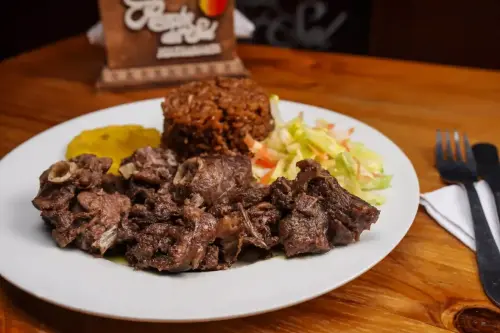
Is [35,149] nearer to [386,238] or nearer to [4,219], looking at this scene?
[4,219]

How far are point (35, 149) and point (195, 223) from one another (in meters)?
0.93

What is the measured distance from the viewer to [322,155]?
198 centimetres

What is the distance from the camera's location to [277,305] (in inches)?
46.5

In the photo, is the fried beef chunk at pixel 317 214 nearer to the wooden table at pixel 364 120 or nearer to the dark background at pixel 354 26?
the wooden table at pixel 364 120

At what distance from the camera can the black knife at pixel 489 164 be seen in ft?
6.00

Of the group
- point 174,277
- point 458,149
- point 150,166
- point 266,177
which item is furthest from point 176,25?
point 174,277

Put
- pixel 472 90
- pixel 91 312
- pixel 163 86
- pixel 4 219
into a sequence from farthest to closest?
pixel 163 86
pixel 472 90
pixel 4 219
pixel 91 312

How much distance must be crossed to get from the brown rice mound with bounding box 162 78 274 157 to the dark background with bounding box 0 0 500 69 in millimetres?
2989

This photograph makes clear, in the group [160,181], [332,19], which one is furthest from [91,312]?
[332,19]

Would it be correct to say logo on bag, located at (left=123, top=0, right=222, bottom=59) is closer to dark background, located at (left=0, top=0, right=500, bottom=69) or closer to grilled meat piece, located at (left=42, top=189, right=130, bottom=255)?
grilled meat piece, located at (left=42, top=189, right=130, bottom=255)

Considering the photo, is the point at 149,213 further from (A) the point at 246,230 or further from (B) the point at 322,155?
(B) the point at 322,155

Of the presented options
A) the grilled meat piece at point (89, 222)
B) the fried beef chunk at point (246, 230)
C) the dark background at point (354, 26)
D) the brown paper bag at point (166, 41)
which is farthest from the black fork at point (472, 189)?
the dark background at point (354, 26)

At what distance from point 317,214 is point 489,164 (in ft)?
2.91

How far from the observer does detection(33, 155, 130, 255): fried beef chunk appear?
1.41 metres
